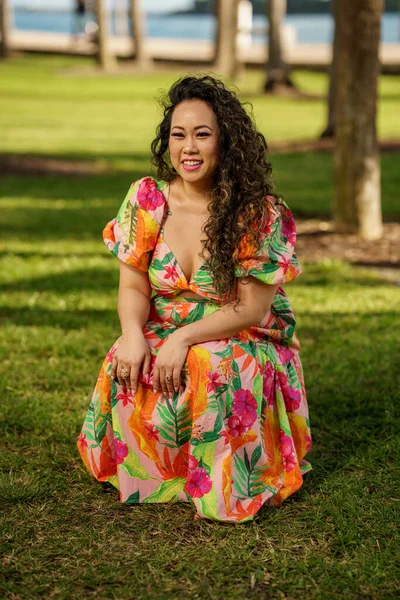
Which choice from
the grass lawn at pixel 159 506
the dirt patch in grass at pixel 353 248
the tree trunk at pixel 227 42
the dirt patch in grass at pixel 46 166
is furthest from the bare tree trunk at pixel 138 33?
the dirt patch in grass at pixel 353 248

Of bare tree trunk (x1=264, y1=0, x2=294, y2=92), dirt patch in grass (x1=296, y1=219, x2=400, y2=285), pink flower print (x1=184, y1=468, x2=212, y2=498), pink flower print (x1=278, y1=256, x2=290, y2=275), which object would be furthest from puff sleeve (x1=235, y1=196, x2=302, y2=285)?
bare tree trunk (x1=264, y1=0, x2=294, y2=92)

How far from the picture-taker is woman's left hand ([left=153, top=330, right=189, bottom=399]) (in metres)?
3.31

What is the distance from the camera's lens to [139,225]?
354 cm

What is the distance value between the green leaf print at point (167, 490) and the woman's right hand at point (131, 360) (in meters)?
0.42

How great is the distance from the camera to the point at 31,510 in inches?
134

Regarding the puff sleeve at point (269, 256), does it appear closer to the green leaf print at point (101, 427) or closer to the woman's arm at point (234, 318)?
the woman's arm at point (234, 318)

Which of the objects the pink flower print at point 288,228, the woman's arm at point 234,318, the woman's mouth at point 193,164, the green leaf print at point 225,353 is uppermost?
the woman's mouth at point 193,164

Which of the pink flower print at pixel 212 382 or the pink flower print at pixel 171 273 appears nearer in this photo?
the pink flower print at pixel 212 382

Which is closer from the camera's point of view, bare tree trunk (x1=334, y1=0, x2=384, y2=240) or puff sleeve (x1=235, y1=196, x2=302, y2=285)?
puff sleeve (x1=235, y1=196, x2=302, y2=285)

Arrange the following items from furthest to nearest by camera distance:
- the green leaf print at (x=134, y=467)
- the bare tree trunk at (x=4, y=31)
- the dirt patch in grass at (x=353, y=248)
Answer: the bare tree trunk at (x=4, y=31), the dirt patch in grass at (x=353, y=248), the green leaf print at (x=134, y=467)

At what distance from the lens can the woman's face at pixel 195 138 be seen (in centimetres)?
339

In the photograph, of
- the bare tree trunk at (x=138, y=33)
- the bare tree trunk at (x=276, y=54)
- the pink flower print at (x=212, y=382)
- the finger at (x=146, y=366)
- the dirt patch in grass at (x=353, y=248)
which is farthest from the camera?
the bare tree trunk at (x=138, y=33)

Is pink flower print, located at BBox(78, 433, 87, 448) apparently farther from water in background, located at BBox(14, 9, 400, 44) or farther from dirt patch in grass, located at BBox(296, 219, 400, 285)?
water in background, located at BBox(14, 9, 400, 44)

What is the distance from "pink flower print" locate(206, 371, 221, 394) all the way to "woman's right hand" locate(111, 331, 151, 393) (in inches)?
10.3
